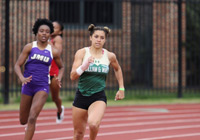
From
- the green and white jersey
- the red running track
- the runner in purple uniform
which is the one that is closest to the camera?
the green and white jersey

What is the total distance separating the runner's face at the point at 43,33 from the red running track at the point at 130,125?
72.4 inches

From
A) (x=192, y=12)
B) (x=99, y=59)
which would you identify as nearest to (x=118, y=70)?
(x=99, y=59)

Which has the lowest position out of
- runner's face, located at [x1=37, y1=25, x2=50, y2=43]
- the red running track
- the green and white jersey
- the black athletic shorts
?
the red running track

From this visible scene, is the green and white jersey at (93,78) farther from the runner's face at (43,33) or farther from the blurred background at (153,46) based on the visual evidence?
the blurred background at (153,46)

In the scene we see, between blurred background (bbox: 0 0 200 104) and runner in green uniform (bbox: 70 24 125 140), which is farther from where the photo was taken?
blurred background (bbox: 0 0 200 104)

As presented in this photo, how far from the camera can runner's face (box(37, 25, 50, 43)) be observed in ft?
22.4

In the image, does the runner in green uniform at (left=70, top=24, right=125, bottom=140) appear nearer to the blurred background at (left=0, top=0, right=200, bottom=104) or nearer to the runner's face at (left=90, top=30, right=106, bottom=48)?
the runner's face at (left=90, top=30, right=106, bottom=48)

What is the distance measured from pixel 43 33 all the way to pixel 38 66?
0.55 meters

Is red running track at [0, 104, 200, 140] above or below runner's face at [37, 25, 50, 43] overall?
below

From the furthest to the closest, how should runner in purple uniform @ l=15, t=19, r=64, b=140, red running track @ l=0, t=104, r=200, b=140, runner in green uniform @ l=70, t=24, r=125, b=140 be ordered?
red running track @ l=0, t=104, r=200, b=140
runner in purple uniform @ l=15, t=19, r=64, b=140
runner in green uniform @ l=70, t=24, r=125, b=140

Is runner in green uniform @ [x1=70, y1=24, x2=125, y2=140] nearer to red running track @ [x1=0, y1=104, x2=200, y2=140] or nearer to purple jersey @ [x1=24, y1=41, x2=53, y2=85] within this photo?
purple jersey @ [x1=24, y1=41, x2=53, y2=85]

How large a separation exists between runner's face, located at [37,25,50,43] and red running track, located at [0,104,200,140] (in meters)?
1.84

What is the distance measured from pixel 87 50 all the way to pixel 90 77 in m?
0.37

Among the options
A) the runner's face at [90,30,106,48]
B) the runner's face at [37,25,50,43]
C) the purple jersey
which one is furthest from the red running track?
the runner's face at [90,30,106,48]
